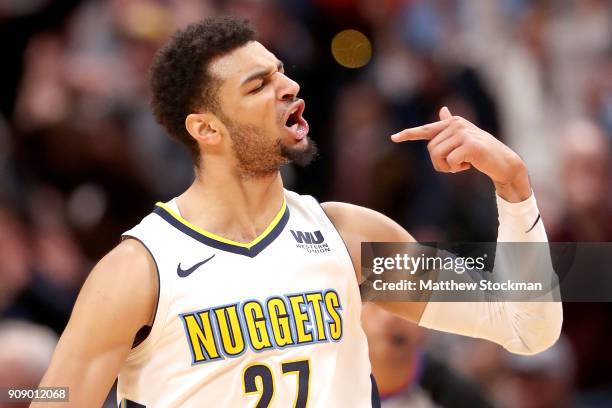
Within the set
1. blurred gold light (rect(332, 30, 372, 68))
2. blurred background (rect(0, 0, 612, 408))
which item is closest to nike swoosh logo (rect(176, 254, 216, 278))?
blurred background (rect(0, 0, 612, 408))

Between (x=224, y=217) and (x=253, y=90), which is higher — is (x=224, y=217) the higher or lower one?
the lower one

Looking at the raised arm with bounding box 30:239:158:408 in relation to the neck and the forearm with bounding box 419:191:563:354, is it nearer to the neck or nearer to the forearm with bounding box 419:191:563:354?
the neck

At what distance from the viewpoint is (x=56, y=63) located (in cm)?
753

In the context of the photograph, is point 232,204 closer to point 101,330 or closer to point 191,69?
point 191,69

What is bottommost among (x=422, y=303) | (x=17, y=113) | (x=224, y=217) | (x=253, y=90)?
(x=422, y=303)

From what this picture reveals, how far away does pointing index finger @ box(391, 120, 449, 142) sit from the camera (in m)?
3.46

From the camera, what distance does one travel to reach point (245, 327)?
3.47m

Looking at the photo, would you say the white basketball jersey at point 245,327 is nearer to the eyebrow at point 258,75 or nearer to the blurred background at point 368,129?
the eyebrow at point 258,75

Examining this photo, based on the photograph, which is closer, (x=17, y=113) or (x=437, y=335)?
(x=437, y=335)

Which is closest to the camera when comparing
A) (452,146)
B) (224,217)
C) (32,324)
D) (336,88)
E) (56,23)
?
(452,146)

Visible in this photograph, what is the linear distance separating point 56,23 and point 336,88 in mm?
2170

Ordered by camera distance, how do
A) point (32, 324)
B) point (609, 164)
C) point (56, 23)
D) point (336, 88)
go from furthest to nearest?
point (56, 23), point (336, 88), point (609, 164), point (32, 324)

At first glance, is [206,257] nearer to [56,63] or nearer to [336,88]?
[336,88]

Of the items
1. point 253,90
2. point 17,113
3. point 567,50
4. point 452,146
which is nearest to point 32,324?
point 17,113
